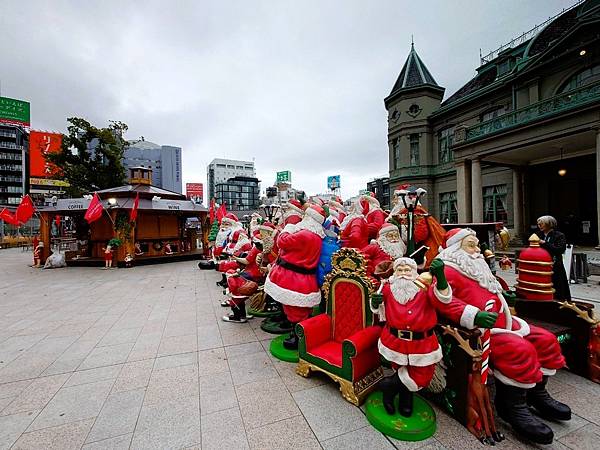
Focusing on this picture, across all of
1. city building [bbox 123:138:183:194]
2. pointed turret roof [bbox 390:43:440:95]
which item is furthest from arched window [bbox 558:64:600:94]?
city building [bbox 123:138:183:194]

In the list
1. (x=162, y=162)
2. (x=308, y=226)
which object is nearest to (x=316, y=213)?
(x=308, y=226)

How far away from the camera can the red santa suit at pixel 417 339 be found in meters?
2.26

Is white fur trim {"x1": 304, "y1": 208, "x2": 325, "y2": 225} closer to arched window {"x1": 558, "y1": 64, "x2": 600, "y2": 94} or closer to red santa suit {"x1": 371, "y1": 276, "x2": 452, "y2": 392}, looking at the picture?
red santa suit {"x1": 371, "y1": 276, "x2": 452, "y2": 392}

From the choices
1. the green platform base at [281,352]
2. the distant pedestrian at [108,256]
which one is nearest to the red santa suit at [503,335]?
the green platform base at [281,352]

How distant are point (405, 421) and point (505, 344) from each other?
109 cm

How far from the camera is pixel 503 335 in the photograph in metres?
2.35

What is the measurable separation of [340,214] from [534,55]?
15.5 m

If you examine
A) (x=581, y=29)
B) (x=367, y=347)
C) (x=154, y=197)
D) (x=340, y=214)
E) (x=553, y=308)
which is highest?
(x=581, y=29)

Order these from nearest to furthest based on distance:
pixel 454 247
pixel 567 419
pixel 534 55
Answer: pixel 567 419 → pixel 454 247 → pixel 534 55

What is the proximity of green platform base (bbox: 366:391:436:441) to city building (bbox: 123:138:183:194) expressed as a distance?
205 feet

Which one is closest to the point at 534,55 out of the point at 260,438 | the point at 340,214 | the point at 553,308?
the point at 340,214

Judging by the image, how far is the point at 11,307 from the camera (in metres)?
6.45

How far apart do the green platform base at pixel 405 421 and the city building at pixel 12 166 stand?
5956 cm

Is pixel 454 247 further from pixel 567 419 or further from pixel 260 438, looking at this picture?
pixel 260 438
